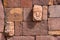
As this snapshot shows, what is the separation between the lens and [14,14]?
2.94 metres

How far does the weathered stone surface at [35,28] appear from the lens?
9.59ft

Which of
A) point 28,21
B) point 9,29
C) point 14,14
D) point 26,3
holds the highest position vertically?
point 26,3

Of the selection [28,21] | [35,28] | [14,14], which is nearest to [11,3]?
[14,14]

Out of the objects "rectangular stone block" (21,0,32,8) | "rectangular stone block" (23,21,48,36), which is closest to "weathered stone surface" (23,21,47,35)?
"rectangular stone block" (23,21,48,36)

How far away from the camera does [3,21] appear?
2.93m

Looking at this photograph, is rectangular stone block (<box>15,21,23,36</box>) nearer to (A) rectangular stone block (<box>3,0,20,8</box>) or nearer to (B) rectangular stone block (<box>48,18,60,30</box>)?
(A) rectangular stone block (<box>3,0,20,8</box>)

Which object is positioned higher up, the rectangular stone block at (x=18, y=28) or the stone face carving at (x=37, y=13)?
the stone face carving at (x=37, y=13)

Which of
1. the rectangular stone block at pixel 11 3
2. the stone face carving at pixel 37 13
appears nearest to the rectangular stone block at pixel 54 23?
the stone face carving at pixel 37 13

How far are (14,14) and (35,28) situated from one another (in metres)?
0.45

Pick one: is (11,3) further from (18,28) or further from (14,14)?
(18,28)

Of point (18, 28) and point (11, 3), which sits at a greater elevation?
point (11, 3)

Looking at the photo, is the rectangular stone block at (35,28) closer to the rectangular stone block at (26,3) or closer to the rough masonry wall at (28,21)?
the rough masonry wall at (28,21)

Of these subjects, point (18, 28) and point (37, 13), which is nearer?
point (37, 13)

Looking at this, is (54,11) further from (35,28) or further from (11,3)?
(11,3)
